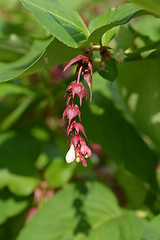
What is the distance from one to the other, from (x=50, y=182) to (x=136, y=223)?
0.26 m

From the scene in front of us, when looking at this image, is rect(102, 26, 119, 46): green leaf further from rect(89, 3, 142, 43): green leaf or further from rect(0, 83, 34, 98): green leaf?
rect(0, 83, 34, 98): green leaf

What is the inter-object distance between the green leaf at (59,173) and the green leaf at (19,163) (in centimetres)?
4

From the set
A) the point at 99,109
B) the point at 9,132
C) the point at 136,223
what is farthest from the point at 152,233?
the point at 9,132

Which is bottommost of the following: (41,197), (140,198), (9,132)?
(140,198)

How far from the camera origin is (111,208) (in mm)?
823

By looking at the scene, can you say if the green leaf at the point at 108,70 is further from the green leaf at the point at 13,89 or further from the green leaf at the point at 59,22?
the green leaf at the point at 13,89

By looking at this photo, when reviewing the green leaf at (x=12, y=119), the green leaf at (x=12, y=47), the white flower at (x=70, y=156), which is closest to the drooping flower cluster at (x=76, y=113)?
the white flower at (x=70, y=156)

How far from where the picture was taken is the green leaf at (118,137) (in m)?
0.75

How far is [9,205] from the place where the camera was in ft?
2.73

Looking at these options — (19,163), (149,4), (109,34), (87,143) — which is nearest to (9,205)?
(19,163)

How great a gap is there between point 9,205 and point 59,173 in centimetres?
14

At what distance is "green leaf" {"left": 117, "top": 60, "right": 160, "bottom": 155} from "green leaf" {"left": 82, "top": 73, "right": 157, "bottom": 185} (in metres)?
0.04

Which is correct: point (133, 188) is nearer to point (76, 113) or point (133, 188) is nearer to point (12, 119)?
point (12, 119)

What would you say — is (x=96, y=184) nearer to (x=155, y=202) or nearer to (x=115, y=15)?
(x=155, y=202)
